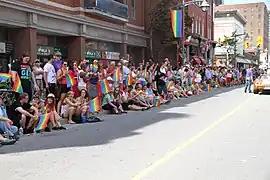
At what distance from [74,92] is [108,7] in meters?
13.1

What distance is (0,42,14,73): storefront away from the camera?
18516 mm

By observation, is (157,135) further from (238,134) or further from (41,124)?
(41,124)

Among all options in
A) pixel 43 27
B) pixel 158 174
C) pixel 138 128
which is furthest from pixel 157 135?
pixel 43 27

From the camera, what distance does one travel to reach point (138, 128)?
444 inches

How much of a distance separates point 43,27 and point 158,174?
15038 mm

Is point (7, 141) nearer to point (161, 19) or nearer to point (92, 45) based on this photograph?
point (92, 45)

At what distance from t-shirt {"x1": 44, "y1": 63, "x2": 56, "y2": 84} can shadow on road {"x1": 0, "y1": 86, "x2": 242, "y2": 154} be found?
209 cm

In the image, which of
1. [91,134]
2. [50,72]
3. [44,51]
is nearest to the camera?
[91,134]

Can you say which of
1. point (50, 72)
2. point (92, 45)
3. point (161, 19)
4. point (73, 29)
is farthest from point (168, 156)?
point (161, 19)

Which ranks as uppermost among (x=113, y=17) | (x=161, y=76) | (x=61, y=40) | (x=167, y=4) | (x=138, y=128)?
(x=167, y=4)

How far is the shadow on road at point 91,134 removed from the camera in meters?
8.91

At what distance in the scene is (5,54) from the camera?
18.9 m

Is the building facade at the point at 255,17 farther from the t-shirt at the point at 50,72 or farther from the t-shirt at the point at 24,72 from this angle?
the t-shirt at the point at 24,72

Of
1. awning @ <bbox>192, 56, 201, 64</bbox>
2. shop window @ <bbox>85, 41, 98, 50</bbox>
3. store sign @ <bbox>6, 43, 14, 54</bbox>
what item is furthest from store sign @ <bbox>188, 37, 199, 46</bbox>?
store sign @ <bbox>6, 43, 14, 54</bbox>
